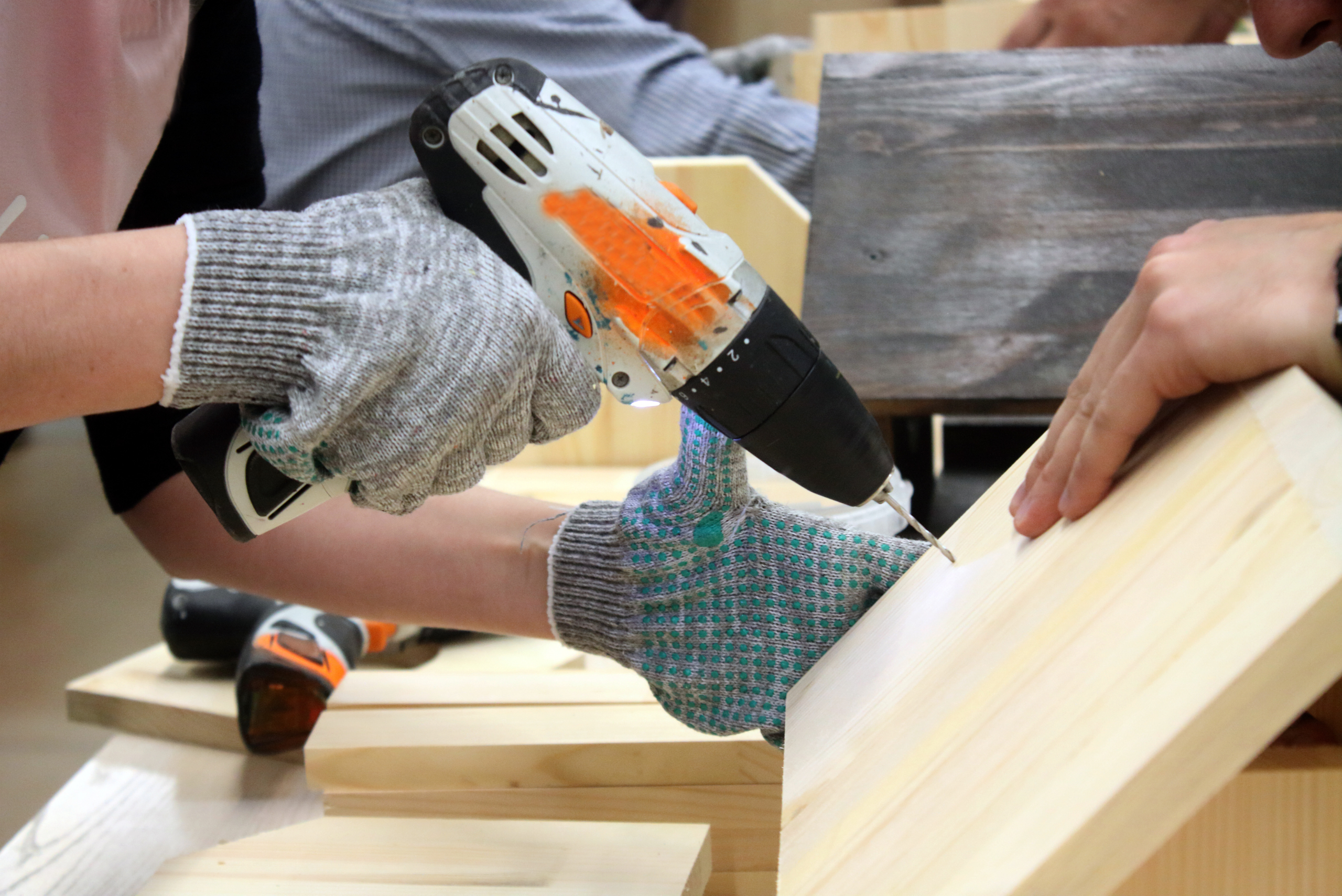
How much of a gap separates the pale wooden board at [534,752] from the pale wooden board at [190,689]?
0.30 metres

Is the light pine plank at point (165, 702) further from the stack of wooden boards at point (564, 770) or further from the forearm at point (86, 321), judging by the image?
the forearm at point (86, 321)

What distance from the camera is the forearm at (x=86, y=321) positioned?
61 cm

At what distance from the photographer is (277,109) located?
5.96 feet

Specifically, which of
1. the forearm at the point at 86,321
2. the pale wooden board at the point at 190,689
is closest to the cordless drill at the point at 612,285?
the forearm at the point at 86,321

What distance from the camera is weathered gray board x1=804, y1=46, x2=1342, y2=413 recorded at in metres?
1.10

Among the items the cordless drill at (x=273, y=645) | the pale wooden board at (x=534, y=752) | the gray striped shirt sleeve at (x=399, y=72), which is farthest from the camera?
the gray striped shirt sleeve at (x=399, y=72)

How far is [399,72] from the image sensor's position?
1799mm

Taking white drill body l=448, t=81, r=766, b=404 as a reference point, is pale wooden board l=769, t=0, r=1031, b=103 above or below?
below

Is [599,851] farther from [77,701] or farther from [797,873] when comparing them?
[77,701]

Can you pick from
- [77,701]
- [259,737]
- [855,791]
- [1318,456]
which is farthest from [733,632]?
[77,701]

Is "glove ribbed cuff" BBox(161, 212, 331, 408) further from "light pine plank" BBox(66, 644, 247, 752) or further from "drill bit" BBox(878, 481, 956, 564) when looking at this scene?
"light pine plank" BBox(66, 644, 247, 752)

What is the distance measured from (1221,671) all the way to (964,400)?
71 centimetres

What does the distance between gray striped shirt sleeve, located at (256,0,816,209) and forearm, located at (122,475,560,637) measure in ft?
3.15

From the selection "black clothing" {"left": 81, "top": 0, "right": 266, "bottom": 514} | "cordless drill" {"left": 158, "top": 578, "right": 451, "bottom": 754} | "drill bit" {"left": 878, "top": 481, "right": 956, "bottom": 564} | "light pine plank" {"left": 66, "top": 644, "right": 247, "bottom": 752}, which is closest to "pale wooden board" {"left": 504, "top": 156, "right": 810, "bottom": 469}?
"cordless drill" {"left": 158, "top": 578, "right": 451, "bottom": 754}
